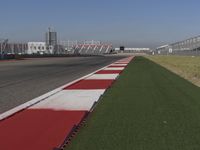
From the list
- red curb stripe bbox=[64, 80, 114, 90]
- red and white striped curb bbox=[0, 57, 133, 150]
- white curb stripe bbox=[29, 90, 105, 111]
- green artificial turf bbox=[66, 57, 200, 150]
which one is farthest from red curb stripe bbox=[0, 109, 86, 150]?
red curb stripe bbox=[64, 80, 114, 90]

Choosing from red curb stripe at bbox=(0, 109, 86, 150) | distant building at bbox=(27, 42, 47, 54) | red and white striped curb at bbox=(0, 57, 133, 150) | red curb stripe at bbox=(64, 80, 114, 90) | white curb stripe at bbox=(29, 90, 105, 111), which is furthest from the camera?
distant building at bbox=(27, 42, 47, 54)

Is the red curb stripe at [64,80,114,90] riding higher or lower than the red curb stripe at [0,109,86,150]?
lower

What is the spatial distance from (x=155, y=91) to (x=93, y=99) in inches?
109

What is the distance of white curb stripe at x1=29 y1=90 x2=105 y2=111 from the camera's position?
9.94 meters

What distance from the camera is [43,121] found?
26.2ft

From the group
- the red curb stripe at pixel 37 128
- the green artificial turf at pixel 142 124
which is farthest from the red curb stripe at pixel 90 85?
the red curb stripe at pixel 37 128

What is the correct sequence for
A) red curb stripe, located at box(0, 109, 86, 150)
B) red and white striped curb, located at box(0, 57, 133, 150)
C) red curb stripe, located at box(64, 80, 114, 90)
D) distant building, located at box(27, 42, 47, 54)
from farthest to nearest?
1. distant building, located at box(27, 42, 47, 54)
2. red curb stripe, located at box(64, 80, 114, 90)
3. red and white striped curb, located at box(0, 57, 133, 150)
4. red curb stripe, located at box(0, 109, 86, 150)

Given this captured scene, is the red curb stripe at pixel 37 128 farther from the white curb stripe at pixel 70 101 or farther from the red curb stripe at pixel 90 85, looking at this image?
the red curb stripe at pixel 90 85

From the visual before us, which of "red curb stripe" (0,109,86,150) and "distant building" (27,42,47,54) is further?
"distant building" (27,42,47,54)

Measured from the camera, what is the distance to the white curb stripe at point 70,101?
9.94 metres

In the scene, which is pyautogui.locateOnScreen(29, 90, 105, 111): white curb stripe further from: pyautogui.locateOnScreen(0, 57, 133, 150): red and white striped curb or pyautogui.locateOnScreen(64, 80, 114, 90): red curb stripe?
pyautogui.locateOnScreen(64, 80, 114, 90): red curb stripe

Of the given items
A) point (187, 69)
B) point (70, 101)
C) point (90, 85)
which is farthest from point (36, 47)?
point (70, 101)

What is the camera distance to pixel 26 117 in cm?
852

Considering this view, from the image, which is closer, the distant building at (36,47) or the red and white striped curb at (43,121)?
the red and white striped curb at (43,121)
